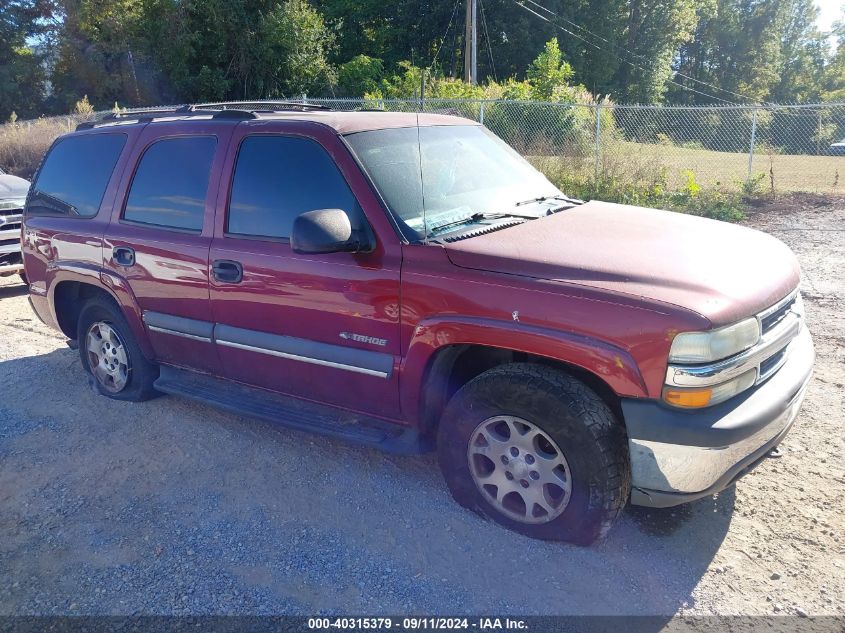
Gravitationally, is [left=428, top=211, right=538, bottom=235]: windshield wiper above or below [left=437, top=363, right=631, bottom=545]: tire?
above

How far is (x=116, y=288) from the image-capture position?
4762 millimetres

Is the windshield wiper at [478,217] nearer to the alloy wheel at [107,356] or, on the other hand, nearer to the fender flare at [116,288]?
the fender flare at [116,288]

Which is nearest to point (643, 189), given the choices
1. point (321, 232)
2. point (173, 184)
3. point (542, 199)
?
point (542, 199)

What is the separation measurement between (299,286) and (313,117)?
1022 mm

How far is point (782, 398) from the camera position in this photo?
3129 millimetres

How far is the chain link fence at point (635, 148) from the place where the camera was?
40.7ft

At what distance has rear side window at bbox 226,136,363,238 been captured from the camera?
3736 mm

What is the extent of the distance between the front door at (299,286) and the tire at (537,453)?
1.56 feet

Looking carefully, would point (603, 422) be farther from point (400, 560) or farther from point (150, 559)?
point (150, 559)

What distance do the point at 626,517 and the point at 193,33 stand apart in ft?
100

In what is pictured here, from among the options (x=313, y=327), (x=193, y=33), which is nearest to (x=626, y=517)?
(x=313, y=327)

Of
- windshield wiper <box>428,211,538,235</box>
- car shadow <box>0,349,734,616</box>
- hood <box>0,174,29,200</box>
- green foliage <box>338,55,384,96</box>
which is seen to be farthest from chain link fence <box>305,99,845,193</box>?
green foliage <box>338,55,384,96</box>

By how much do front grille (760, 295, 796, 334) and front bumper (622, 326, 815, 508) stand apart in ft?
0.99

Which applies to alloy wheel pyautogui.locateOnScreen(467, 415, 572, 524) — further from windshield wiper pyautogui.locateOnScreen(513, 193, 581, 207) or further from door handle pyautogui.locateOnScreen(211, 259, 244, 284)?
door handle pyautogui.locateOnScreen(211, 259, 244, 284)
